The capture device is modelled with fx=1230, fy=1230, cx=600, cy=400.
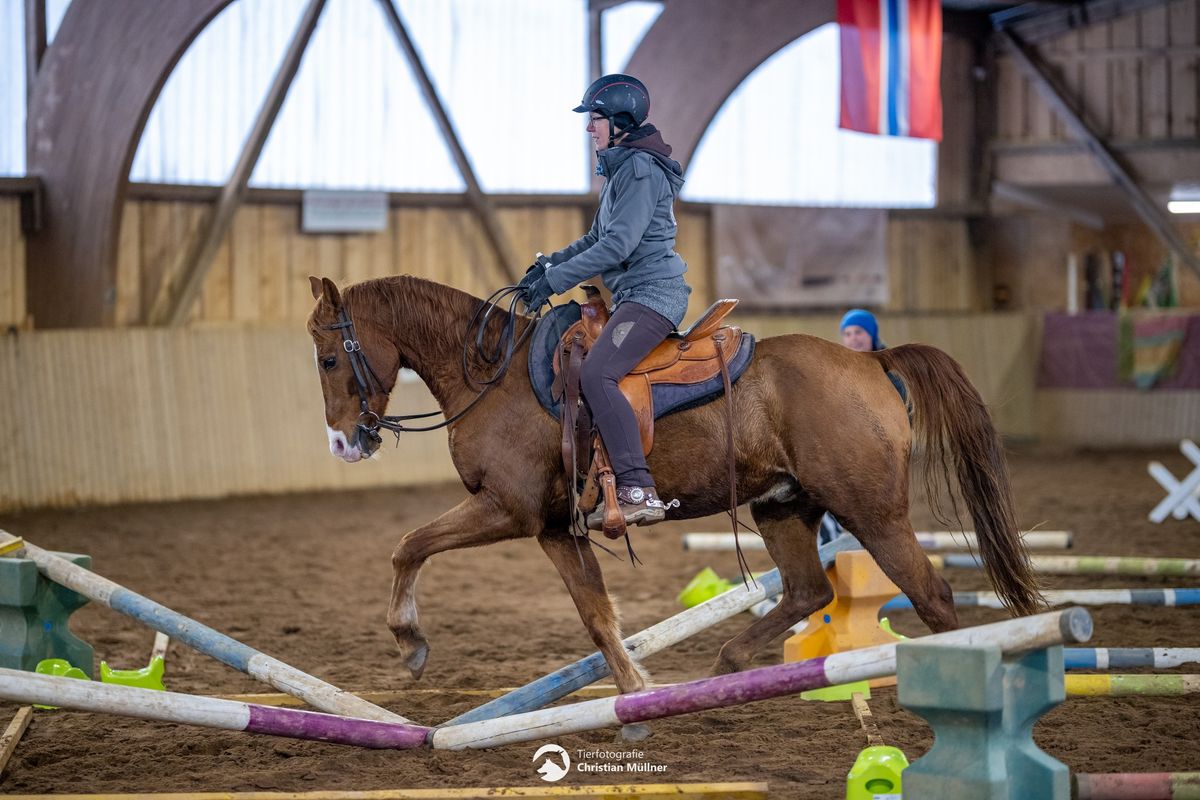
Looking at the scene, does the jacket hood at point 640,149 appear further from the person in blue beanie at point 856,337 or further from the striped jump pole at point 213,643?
the person in blue beanie at point 856,337

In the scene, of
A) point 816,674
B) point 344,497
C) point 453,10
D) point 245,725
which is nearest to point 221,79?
point 453,10

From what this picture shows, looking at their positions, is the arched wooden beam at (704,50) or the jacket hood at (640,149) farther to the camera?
the arched wooden beam at (704,50)

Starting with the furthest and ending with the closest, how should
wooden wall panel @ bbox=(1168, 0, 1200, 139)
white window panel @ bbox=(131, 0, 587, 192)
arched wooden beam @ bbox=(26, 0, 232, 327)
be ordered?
wooden wall panel @ bbox=(1168, 0, 1200, 139) < white window panel @ bbox=(131, 0, 587, 192) < arched wooden beam @ bbox=(26, 0, 232, 327)

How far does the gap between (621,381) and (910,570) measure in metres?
1.32

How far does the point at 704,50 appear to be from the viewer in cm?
1554

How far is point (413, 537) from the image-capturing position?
4656mm

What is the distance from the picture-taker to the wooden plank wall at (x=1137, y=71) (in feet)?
54.6

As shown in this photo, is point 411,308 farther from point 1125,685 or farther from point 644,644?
point 1125,685

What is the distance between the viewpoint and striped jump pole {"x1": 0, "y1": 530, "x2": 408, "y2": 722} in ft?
14.9

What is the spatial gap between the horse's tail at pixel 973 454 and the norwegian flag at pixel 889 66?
7137 millimetres

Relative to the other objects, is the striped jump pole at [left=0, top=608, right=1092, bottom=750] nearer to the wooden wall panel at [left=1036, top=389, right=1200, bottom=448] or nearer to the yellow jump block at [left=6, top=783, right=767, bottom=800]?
the yellow jump block at [left=6, top=783, right=767, bottom=800]

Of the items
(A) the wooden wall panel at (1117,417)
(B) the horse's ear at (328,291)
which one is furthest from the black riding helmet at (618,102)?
(A) the wooden wall panel at (1117,417)

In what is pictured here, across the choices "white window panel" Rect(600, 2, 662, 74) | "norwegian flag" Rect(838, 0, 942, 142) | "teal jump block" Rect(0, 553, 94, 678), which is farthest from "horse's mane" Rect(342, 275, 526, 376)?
"white window panel" Rect(600, 2, 662, 74)

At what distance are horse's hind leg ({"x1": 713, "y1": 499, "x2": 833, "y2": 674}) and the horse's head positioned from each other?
1.64 metres
